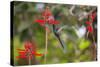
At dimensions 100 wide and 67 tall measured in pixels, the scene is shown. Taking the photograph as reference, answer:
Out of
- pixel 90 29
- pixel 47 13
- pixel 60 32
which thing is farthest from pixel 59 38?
pixel 90 29

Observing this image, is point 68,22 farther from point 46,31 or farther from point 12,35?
point 12,35

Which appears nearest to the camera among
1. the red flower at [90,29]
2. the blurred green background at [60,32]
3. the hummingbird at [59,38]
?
the blurred green background at [60,32]

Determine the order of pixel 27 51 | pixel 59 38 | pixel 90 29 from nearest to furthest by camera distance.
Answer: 1. pixel 27 51
2. pixel 59 38
3. pixel 90 29

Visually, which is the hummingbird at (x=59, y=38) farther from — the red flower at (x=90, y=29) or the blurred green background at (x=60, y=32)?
the red flower at (x=90, y=29)

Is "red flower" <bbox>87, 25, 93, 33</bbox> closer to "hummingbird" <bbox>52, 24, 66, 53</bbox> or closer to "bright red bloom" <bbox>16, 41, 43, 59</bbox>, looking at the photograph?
"hummingbird" <bbox>52, 24, 66, 53</bbox>

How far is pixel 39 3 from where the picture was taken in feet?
6.89

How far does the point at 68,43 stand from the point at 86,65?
35 cm

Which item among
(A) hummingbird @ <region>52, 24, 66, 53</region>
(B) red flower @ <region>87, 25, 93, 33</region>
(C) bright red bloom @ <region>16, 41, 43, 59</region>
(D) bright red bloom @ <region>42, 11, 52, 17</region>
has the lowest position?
(C) bright red bloom @ <region>16, 41, 43, 59</region>

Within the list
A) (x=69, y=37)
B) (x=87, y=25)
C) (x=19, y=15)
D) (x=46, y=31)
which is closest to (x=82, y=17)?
(x=87, y=25)

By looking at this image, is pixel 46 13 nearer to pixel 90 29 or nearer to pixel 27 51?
pixel 27 51

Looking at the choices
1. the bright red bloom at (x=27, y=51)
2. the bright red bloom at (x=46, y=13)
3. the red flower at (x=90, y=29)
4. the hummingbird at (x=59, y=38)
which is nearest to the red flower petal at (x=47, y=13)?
the bright red bloom at (x=46, y=13)

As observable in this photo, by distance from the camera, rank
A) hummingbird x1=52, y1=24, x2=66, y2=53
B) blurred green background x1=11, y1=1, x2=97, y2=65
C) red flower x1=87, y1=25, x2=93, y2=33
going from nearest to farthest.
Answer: blurred green background x1=11, y1=1, x2=97, y2=65, hummingbird x1=52, y1=24, x2=66, y2=53, red flower x1=87, y1=25, x2=93, y2=33

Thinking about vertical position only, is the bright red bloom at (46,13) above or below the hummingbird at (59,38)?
above

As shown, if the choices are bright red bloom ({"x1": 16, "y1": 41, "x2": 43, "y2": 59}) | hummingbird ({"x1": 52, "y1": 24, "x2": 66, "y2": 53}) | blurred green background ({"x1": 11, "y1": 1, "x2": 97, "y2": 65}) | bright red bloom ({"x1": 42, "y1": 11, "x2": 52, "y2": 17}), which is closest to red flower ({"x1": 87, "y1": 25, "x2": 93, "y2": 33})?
blurred green background ({"x1": 11, "y1": 1, "x2": 97, "y2": 65})
